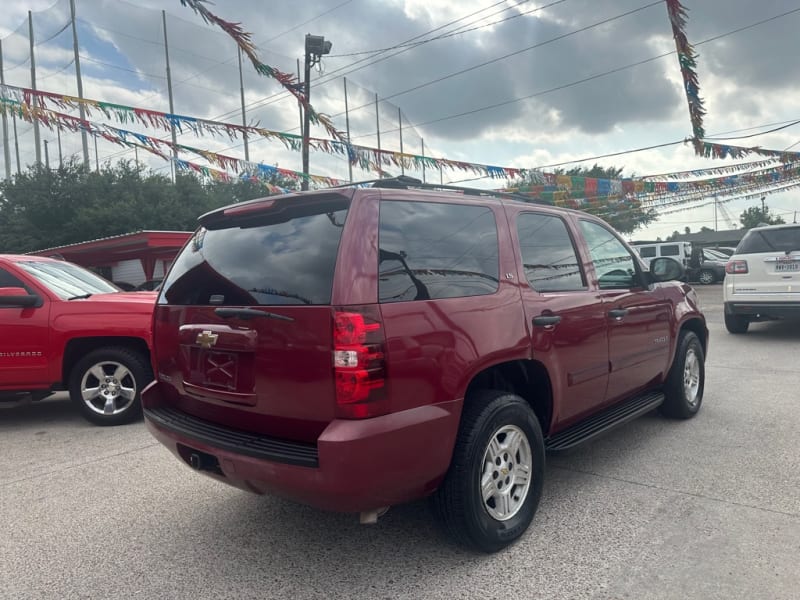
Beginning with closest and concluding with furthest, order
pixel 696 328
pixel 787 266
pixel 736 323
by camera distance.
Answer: pixel 696 328
pixel 787 266
pixel 736 323

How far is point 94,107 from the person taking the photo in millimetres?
11977

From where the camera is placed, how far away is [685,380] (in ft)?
16.0

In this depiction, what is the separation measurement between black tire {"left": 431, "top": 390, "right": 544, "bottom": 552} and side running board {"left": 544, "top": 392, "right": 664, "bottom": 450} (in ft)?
1.09

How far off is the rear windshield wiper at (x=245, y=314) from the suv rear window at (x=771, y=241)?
8.89 metres

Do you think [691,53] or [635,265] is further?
[691,53]

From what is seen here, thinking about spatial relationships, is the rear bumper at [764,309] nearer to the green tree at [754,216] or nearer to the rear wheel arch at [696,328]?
the rear wheel arch at [696,328]

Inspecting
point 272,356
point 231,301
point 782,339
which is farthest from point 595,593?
point 782,339

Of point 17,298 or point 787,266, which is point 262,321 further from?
point 787,266

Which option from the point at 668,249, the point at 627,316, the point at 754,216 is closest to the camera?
the point at 627,316

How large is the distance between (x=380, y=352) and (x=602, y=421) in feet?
6.75

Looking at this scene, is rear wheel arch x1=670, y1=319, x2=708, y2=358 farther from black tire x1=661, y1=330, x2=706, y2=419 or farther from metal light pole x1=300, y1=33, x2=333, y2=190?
metal light pole x1=300, y1=33, x2=333, y2=190

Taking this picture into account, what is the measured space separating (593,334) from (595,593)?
1.57m

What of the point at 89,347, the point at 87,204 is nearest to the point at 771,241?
the point at 89,347

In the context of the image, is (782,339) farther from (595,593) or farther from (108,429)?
(108,429)
